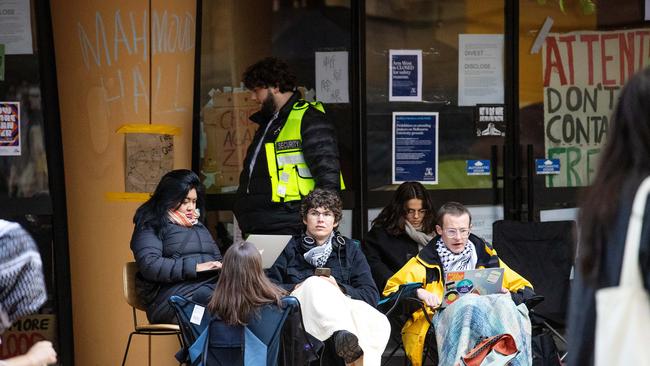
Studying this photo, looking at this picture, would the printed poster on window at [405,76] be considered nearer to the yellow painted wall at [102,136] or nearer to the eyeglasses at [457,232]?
the yellow painted wall at [102,136]

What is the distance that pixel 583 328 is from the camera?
9.46ft

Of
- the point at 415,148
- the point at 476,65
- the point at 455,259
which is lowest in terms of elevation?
the point at 455,259

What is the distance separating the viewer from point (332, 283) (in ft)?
20.8

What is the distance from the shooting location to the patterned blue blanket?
20.6 feet

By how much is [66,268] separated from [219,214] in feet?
4.03

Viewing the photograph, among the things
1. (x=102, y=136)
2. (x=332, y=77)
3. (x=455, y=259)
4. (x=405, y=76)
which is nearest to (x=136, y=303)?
(x=102, y=136)

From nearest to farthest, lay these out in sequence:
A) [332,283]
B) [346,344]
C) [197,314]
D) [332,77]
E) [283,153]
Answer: [197,314] < [346,344] < [332,283] < [283,153] < [332,77]

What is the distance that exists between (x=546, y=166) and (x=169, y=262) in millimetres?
3460

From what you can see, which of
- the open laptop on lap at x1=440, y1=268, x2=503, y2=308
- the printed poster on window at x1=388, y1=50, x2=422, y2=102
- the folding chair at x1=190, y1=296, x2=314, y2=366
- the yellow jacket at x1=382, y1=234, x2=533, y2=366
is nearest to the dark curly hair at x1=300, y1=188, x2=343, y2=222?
the yellow jacket at x1=382, y1=234, x2=533, y2=366

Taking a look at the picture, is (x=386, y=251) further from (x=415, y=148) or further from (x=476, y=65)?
(x=476, y=65)

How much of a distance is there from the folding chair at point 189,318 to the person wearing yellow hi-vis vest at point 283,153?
1.48 meters

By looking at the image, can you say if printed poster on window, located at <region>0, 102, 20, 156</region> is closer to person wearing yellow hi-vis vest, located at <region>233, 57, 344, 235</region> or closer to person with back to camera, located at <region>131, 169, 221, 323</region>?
person with back to camera, located at <region>131, 169, 221, 323</region>

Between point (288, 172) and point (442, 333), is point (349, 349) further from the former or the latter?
point (288, 172)

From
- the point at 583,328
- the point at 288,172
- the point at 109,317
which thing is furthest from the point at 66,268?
the point at 583,328
